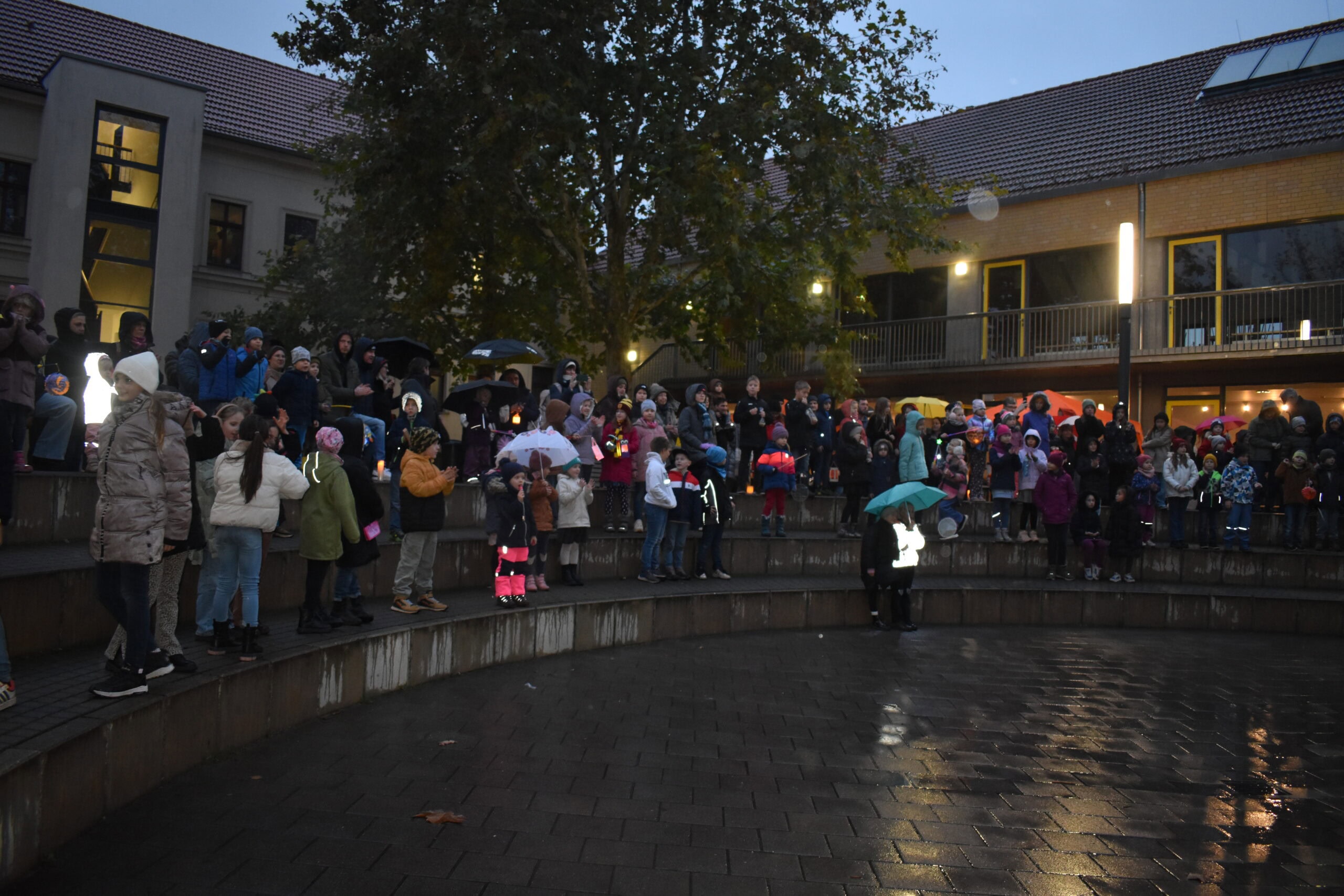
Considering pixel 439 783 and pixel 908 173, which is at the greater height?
pixel 908 173

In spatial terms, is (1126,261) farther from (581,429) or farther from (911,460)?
(581,429)

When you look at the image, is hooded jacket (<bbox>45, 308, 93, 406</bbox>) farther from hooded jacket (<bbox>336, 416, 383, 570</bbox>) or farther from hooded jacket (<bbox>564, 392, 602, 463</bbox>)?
hooded jacket (<bbox>564, 392, 602, 463</bbox>)

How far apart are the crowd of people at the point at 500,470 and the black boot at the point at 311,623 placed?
3cm

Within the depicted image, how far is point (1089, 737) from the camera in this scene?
24.5ft

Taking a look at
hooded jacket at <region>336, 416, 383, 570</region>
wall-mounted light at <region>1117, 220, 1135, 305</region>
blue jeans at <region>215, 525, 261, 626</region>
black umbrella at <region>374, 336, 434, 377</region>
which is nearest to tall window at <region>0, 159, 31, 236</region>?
black umbrella at <region>374, 336, 434, 377</region>

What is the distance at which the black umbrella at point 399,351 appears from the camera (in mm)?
13906

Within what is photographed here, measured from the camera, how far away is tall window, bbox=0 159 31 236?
25469 millimetres

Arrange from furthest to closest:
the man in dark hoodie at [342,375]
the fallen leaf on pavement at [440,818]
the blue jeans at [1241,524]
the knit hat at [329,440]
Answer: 1. the blue jeans at [1241,524]
2. the man in dark hoodie at [342,375]
3. the knit hat at [329,440]
4. the fallen leaf on pavement at [440,818]

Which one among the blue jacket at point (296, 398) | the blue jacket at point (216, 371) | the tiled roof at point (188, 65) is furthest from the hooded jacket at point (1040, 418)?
the tiled roof at point (188, 65)

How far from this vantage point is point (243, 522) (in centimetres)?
683

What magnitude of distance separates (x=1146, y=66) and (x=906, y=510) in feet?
72.9

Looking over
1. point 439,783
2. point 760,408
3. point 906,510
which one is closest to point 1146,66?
point 760,408

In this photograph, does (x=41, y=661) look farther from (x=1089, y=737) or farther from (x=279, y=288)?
(x=279, y=288)

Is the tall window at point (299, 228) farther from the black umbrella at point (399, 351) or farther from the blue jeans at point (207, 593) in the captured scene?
the blue jeans at point (207, 593)
